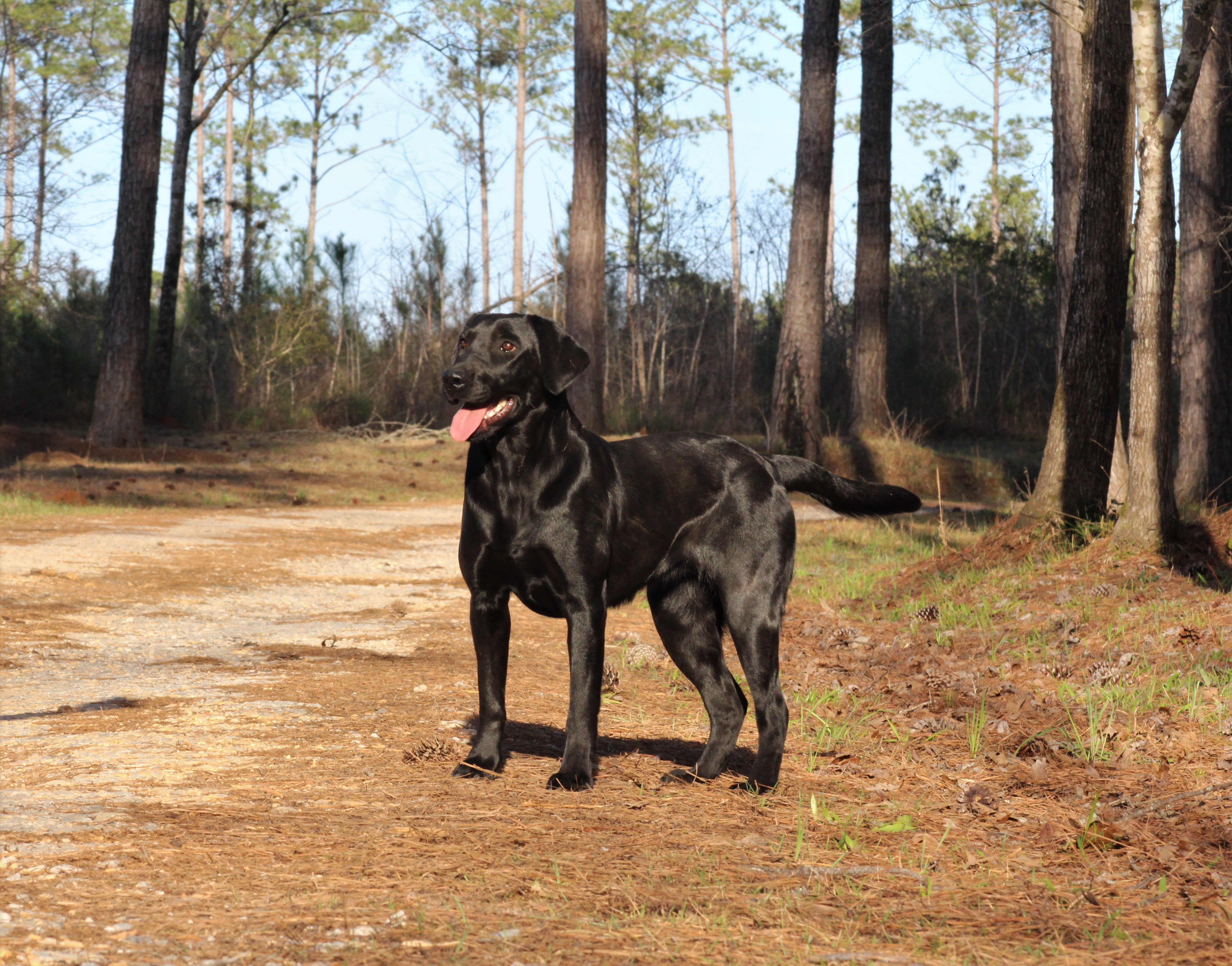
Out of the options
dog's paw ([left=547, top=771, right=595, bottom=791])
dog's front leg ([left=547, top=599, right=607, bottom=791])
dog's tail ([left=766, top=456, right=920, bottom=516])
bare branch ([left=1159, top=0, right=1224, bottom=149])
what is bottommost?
dog's paw ([left=547, top=771, right=595, bottom=791])

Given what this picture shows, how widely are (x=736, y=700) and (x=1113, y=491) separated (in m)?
A: 5.94

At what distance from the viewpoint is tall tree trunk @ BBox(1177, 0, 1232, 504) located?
13.3m

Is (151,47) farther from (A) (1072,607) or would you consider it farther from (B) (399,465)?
(A) (1072,607)

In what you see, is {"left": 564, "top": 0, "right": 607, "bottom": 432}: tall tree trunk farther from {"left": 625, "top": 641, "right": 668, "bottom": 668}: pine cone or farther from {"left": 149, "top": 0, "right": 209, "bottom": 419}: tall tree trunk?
{"left": 625, "top": 641, "right": 668, "bottom": 668}: pine cone

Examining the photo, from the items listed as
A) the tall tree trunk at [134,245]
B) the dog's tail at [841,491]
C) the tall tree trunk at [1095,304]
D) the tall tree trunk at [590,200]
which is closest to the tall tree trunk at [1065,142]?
the tall tree trunk at [1095,304]

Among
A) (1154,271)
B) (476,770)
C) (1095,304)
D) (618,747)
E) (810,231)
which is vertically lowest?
(618,747)

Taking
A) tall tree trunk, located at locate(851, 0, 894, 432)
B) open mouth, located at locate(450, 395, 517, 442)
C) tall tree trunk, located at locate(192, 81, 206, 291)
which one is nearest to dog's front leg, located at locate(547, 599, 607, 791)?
open mouth, located at locate(450, 395, 517, 442)

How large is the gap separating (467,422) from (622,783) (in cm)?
131

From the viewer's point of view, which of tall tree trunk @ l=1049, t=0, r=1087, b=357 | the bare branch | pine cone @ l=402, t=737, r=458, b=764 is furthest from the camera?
tall tree trunk @ l=1049, t=0, r=1087, b=357

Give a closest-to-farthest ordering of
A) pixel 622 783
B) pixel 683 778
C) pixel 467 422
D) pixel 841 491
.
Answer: pixel 467 422
pixel 622 783
pixel 683 778
pixel 841 491

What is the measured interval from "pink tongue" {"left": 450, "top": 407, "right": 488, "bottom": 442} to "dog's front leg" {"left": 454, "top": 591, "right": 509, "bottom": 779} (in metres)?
0.54

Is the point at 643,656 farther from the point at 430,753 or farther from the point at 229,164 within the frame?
the point at 229,164

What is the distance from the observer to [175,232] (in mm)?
22156

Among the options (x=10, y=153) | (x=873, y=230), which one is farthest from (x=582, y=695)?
(x=10, y=153)
